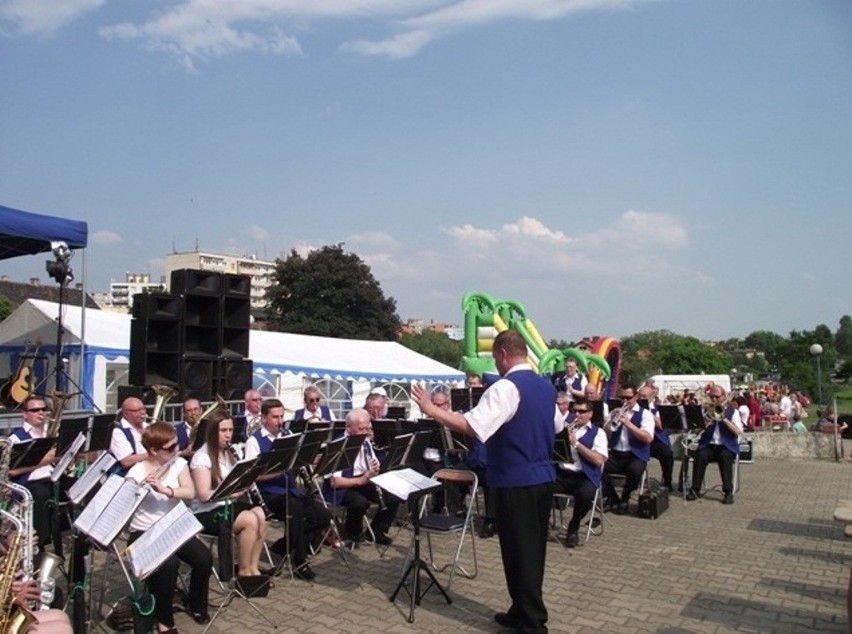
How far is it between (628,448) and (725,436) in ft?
6.24

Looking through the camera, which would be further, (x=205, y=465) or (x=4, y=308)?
(x=4, y=308)

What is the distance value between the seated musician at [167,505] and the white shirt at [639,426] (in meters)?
6.13

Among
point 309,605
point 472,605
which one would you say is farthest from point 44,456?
point 472,605

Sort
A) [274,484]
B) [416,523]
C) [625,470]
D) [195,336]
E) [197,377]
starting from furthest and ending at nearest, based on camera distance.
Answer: [195,336], [197,377], [625,470], [274,484], [416,523]

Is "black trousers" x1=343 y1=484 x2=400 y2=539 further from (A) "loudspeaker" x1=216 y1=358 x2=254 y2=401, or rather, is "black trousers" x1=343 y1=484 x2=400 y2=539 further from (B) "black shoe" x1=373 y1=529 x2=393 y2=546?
(A) "loudspeaker" x1=216 y1=358 x2=254 y2=401

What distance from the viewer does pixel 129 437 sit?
773 cm

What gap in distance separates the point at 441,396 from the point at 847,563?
486cm

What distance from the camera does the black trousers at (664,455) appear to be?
36.1 ft

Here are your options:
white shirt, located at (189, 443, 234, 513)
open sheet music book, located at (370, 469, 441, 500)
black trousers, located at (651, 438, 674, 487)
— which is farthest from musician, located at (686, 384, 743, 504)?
white shirt, located at (189, 443, 234, 513)

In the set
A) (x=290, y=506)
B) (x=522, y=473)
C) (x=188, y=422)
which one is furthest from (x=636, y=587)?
(x=188, y=422)

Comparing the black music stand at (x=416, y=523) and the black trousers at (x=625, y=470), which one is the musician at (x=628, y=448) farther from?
the black music stand at (x=416, y=523)

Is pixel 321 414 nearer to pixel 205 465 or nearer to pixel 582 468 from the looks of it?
pixel 582 468

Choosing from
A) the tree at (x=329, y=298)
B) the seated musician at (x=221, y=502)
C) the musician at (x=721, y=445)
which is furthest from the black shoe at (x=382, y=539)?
the tree at (x=329, y=298)

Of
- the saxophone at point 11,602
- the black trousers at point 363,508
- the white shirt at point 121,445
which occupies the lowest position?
the black trousers at point 363,508
